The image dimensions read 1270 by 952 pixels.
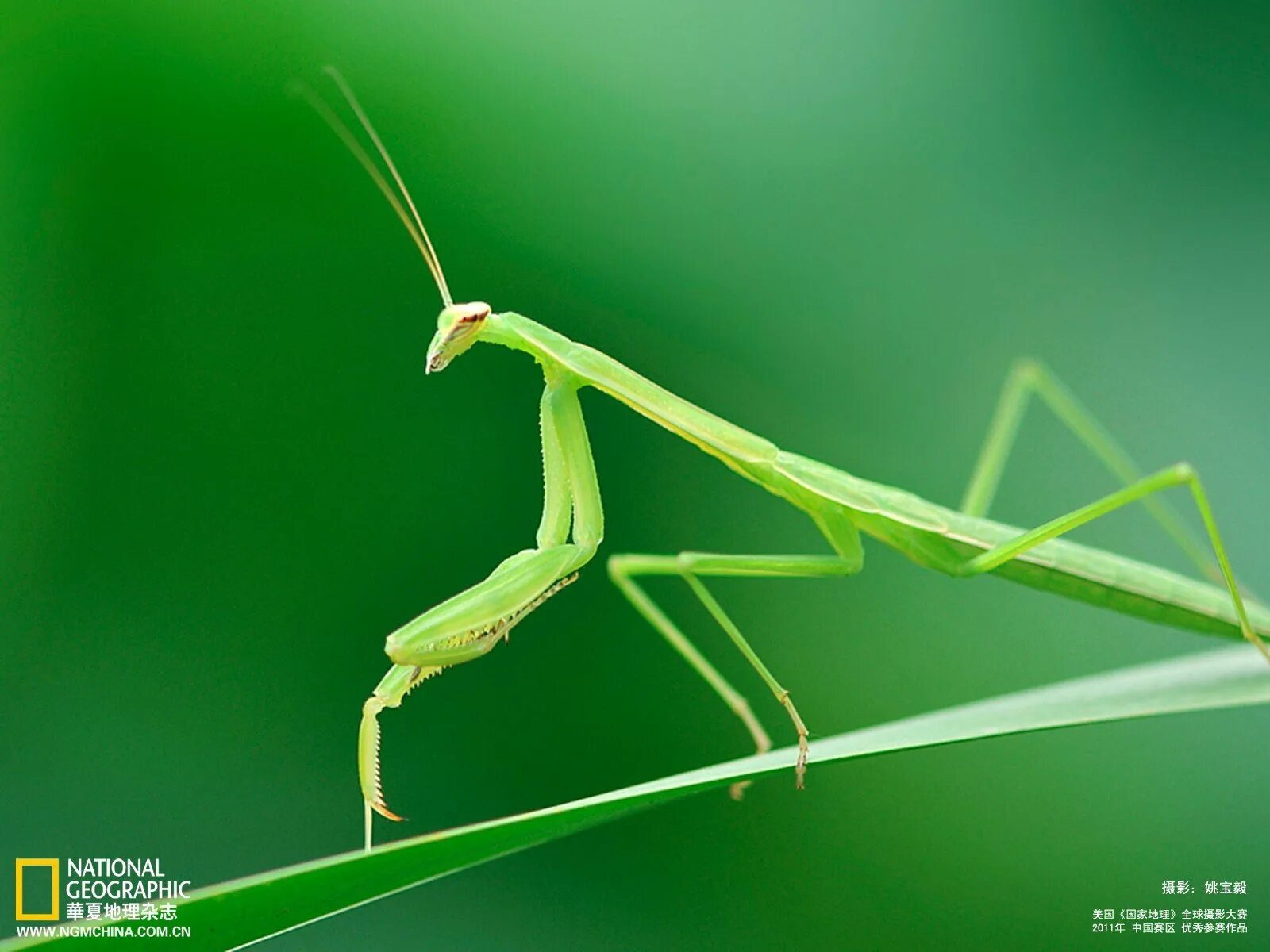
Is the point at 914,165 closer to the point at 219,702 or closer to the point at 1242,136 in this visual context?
the point at 1242,136

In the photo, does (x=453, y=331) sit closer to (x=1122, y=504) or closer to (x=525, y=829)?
(x=525, y=829)

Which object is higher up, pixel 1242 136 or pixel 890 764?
pixel 1242 136

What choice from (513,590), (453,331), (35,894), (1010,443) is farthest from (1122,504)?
(35,894)

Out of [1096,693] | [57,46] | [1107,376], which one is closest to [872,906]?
[1096,693]

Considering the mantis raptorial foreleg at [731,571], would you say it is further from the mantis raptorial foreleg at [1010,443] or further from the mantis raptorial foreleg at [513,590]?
the mantis raptorial foreleg at [1010,443]

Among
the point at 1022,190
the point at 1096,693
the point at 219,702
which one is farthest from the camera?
the point at 1022,190

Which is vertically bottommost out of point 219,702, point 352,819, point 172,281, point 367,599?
point 352,819

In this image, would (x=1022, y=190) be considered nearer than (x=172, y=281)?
No

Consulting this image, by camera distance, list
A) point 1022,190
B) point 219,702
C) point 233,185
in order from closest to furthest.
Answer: point 219,702
point 233,185
point 1022,190
